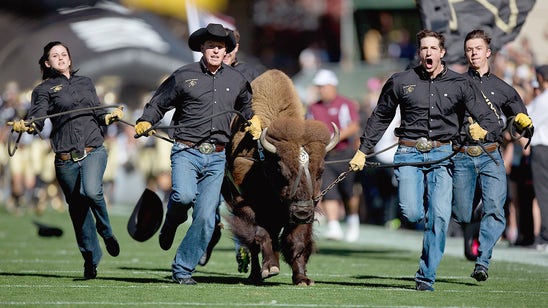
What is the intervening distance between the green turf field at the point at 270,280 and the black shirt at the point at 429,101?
1.53m

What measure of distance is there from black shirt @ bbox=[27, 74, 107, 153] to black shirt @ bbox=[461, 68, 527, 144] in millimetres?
3834

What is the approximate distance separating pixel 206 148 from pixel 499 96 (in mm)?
3116

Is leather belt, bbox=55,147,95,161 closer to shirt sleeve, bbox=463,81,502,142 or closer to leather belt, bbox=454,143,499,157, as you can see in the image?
leather belt, bbox=454,143,499,157

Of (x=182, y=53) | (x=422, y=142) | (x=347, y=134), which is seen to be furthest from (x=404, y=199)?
(x=182, y=53)

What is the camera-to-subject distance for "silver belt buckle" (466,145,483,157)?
1258 cm

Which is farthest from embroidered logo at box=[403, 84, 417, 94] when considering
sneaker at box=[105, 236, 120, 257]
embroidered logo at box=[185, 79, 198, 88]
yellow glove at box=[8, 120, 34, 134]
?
yellow glove at box=[8, 120, 34, 134]

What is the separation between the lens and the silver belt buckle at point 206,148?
480 inches

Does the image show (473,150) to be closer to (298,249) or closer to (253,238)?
(298,249)

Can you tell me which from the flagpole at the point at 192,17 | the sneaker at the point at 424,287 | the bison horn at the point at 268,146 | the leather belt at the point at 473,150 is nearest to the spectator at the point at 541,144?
the leather belt at the point at 473,150

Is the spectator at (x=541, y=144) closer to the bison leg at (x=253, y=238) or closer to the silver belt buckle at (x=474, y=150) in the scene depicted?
the silver belt buckle at (x=474, y=150)

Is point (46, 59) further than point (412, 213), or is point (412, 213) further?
point (46, 59)

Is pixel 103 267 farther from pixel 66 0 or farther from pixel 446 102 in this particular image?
pixel 66 0

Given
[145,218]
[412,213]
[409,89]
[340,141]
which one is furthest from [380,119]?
[340,141]

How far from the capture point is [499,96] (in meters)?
13.0
